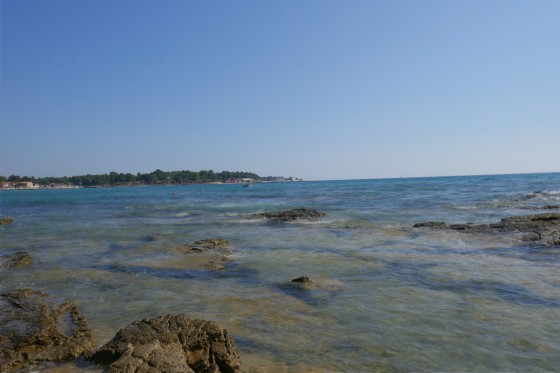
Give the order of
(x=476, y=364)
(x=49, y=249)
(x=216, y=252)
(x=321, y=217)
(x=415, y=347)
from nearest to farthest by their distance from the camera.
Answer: (x=476, y=364)
(x=415, y=347)
(x=216, y=252)
(x=49, y=249)
(x=321, y=217)

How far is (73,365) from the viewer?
5.23 meters

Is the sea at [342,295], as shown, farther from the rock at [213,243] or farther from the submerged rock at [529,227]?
the submerged rock at [529,227]

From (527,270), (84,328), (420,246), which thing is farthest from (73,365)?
(420,246)

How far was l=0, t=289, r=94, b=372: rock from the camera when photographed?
550 cm

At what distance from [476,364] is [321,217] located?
21647 millimetres

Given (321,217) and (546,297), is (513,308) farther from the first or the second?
(321,217)

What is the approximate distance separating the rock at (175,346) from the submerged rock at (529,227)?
1372 centimetres

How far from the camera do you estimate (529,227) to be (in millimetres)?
17906

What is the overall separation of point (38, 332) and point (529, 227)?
1837 cm

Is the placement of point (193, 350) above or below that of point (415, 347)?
above

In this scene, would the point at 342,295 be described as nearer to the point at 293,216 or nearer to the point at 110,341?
the point at 110,341

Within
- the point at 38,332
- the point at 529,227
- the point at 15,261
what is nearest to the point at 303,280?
the point at 38,332

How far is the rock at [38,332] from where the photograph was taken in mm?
5504

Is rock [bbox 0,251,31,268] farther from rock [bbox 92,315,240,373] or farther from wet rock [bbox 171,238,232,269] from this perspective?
rock [bbox 92,315,240,373]
